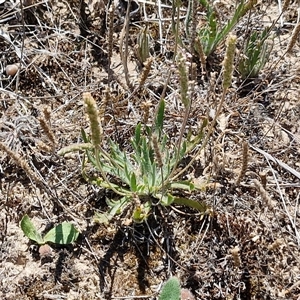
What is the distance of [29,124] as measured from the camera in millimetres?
2410

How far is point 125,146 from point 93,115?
0.98 meters

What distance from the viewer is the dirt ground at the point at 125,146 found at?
206cm

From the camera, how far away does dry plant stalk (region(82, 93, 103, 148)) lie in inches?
52.9

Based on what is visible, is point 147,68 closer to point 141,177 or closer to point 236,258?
point 141,177

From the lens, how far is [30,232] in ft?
6.91

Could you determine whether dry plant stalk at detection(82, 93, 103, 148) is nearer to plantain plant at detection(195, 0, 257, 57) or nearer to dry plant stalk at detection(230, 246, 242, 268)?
dry plant stalk at detection(230, 246, 242, 268)

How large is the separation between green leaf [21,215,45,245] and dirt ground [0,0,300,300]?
62 mm

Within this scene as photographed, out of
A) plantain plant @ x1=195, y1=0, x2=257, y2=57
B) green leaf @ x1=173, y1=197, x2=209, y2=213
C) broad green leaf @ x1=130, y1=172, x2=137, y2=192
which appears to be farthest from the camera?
plantain plant @ x1=195, y1=0, x2=257, y2=57

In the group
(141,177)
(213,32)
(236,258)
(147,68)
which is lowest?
(236,258)

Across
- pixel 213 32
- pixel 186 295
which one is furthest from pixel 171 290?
pixel 213 32

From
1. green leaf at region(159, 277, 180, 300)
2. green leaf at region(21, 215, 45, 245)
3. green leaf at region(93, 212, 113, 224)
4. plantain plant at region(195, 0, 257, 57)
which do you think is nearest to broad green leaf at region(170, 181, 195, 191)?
green leaf at region(93, 212, 113, 224)

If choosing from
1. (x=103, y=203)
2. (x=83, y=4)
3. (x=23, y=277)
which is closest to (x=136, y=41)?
(x=83, y=4)

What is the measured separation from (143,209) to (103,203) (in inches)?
9.1

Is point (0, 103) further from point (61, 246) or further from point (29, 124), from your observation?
point (61, 246)
